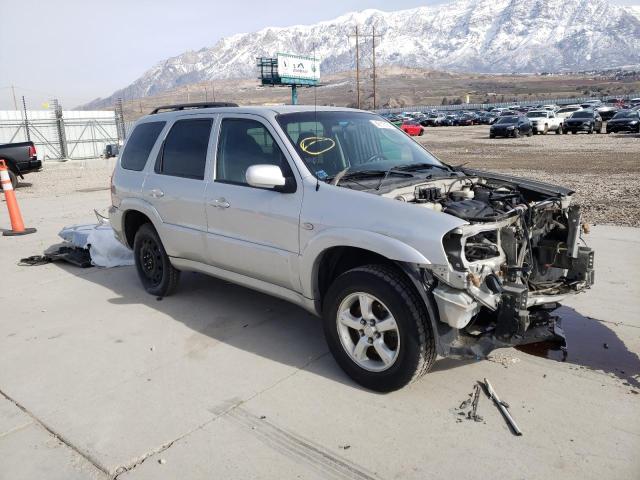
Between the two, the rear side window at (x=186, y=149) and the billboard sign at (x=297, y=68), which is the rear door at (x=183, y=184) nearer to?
the rear side window at (x=186, y=149)

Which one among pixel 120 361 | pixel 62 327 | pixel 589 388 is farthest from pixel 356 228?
pixel 62 327

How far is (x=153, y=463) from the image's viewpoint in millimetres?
3053

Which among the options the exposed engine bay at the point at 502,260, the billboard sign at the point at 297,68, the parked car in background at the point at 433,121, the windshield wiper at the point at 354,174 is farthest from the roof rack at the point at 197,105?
the parked car in background at the point at 433,121

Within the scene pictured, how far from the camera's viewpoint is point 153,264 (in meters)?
5.76

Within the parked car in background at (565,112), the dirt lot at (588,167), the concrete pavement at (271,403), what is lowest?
the dirt lot at (588,167)

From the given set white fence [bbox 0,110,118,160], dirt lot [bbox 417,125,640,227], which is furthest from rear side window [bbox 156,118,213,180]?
white fence [bbox 0,110,118,160]

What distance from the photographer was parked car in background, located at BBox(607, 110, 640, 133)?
107ft

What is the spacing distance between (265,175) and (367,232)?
86 cm

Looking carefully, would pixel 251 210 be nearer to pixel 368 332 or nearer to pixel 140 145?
pixel 368 332

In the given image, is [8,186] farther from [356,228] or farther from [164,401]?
[356,228]

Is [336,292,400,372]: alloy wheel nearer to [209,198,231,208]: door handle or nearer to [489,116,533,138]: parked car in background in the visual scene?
[209,198,231,208]: door handle

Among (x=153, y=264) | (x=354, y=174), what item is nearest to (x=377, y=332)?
(x=354, y=174)

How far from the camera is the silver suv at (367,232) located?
133 inches

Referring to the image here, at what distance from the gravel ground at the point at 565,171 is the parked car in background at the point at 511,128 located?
6638 millimetres
